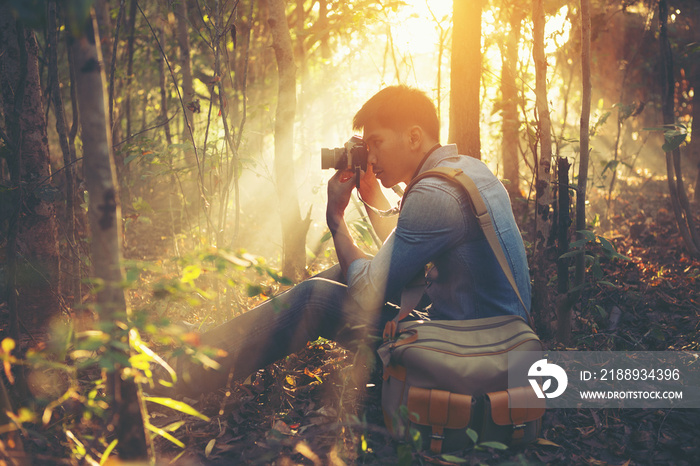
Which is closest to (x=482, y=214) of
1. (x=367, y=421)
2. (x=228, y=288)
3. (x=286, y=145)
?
(x=367, y=421)

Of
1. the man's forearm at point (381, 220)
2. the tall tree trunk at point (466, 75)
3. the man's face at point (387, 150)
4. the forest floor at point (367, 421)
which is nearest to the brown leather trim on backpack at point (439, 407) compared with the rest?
the forest floor at point (367, 421)

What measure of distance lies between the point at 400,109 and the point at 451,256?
29.9 inches

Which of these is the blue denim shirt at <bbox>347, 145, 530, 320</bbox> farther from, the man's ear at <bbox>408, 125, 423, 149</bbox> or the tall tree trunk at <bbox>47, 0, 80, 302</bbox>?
the tall tree trunk at <bbox>47, 0, 80, 302</bbox>

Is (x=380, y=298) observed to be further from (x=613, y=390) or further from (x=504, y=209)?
(x=613, y=390)

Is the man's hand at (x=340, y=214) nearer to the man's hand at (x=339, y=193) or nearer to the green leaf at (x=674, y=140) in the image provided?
the man's hand at (x=339, y=193)

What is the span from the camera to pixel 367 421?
225cm

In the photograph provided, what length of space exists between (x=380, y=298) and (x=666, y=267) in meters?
3.42

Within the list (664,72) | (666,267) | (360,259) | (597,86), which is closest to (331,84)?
(664,72)

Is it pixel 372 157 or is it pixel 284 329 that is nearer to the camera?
pixel 284 329

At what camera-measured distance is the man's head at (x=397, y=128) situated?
2342mm

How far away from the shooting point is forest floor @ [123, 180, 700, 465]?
198 cm

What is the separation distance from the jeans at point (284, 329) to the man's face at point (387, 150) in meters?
0.62

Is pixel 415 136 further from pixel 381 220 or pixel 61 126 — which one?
pixel 61 126

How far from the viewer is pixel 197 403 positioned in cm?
240
